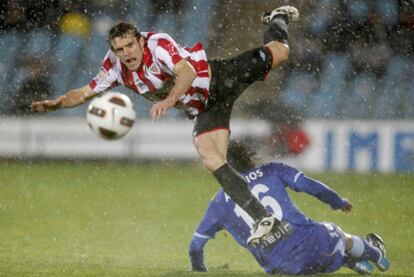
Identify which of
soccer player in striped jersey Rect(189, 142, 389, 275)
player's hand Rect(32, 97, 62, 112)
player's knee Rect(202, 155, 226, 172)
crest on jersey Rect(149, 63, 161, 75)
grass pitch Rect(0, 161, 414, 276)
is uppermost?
crest on jersey Rect(149, 63, 161, 75)

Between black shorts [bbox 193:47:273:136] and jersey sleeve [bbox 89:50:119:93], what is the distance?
0.74m

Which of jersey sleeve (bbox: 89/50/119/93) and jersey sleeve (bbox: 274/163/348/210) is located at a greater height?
jersey sleeve (bbox: 89/50/119/93)

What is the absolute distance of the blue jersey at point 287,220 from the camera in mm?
5809

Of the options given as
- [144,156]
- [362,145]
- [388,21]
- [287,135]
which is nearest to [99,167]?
[144,156]

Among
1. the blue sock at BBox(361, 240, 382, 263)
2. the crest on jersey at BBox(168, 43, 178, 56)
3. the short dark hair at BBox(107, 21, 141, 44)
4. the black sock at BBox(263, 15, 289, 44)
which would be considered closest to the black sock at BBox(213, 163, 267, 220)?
the blue sock at BBox(361, 240, 382, 263)

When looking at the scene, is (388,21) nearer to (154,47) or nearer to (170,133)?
(170,133)

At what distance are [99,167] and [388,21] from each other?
5.33 meters

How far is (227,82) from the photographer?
270 inches

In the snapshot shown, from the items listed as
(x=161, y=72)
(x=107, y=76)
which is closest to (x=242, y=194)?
(x=161, y=72)

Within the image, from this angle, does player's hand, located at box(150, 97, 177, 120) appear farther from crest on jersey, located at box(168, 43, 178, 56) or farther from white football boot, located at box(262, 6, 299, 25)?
white football boot, located at box(262, 6, 299, 25)

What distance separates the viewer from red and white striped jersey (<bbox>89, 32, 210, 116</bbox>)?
6.48 metres

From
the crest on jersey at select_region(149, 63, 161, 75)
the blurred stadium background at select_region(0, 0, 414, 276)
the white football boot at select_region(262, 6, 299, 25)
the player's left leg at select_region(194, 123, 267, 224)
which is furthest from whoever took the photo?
the blurred stadium background at select_region(0, 0, 414, 276)

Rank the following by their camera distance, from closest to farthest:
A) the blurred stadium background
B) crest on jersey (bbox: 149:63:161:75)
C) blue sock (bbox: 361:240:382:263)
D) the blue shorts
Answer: the blue shorts, blue sock (bbox: 361:240:382:263), crest on jersey (bbox: 149:63:161:75), the blurred stadium background

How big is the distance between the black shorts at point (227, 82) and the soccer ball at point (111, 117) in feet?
2.00
